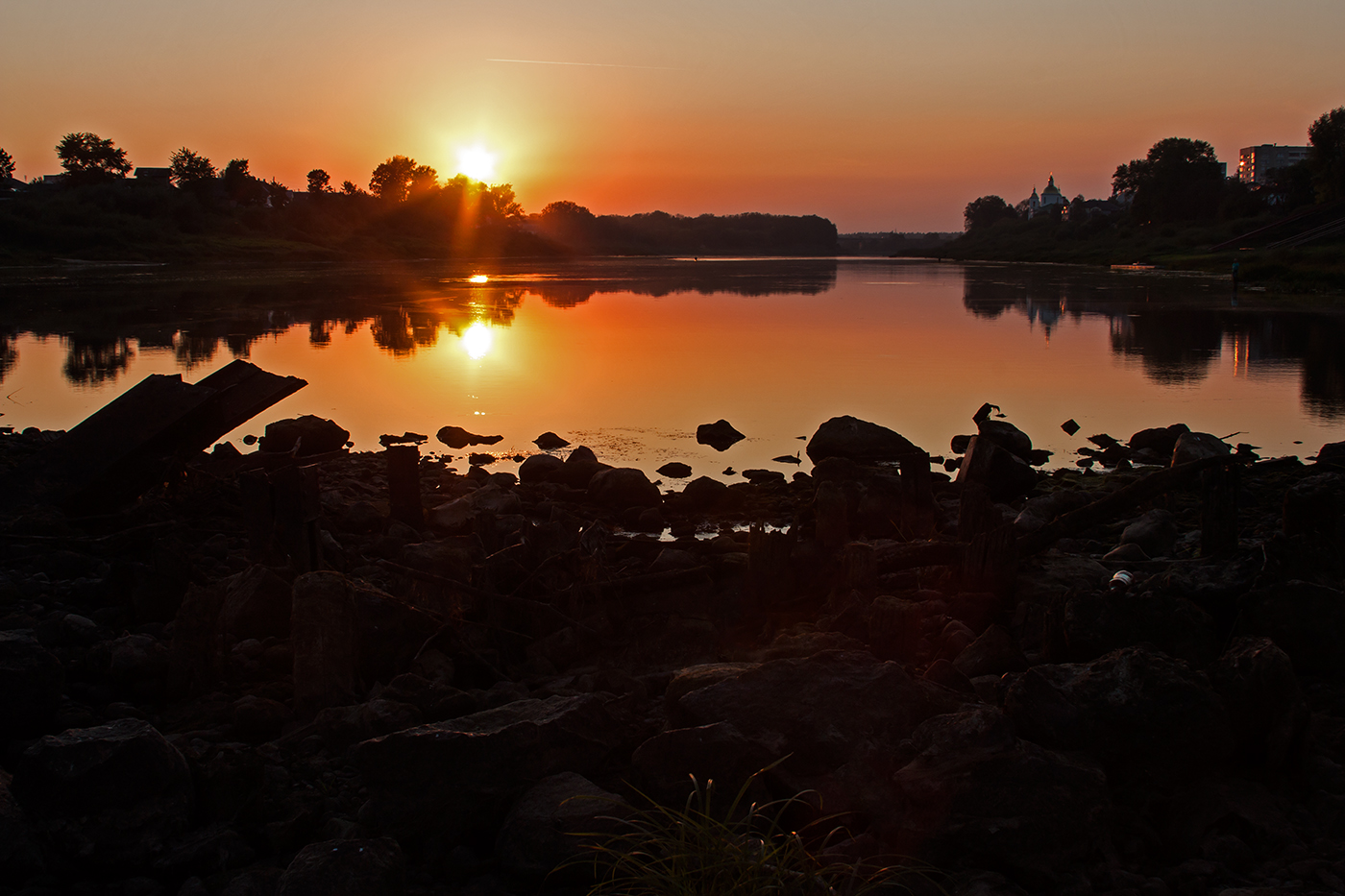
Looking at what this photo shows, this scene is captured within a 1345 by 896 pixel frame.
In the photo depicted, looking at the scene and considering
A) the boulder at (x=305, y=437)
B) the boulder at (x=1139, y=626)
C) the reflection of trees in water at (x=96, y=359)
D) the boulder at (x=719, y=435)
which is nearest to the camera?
the boulder at (x=1139, y=626)

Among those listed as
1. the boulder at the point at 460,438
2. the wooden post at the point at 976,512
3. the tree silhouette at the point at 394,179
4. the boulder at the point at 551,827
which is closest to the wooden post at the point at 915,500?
the wooden post at the point at 976,512

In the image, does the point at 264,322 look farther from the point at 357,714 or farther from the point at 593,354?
the point at 357,714

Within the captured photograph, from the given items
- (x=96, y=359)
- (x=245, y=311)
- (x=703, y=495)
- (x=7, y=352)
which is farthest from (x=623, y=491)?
(x=245, y=311)

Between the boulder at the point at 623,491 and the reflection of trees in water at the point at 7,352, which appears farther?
the reflection of trees in water at the point at 7,352

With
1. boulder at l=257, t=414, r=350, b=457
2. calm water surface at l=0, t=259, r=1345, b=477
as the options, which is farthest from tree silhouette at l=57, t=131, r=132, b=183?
boulder at l=257, t=414, r=350, b=457

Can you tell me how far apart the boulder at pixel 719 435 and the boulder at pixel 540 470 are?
2.96m

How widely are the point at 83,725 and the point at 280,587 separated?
57.7 inches

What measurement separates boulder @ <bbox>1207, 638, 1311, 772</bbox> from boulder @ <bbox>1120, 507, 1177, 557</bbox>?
3826mm

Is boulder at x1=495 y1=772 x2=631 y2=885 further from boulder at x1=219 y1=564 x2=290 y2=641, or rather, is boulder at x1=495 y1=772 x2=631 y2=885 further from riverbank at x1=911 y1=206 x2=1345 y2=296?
riverbank at x1=911 y1=206 x2=1345 y2=296

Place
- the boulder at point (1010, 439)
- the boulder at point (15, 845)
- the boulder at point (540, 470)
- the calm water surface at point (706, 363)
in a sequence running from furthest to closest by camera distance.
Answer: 1. the calm water surface at point (706, 363)
2. the boulder at point (1010, 439)
3. the boulder at point (540, 470)
4. the boulder at point (15, 845)

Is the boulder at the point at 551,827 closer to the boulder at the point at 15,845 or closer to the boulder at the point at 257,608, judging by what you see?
the boulder at the point at 15,845

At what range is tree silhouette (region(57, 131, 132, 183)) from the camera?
105m

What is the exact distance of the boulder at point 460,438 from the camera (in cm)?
1380

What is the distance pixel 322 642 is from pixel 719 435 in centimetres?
939
